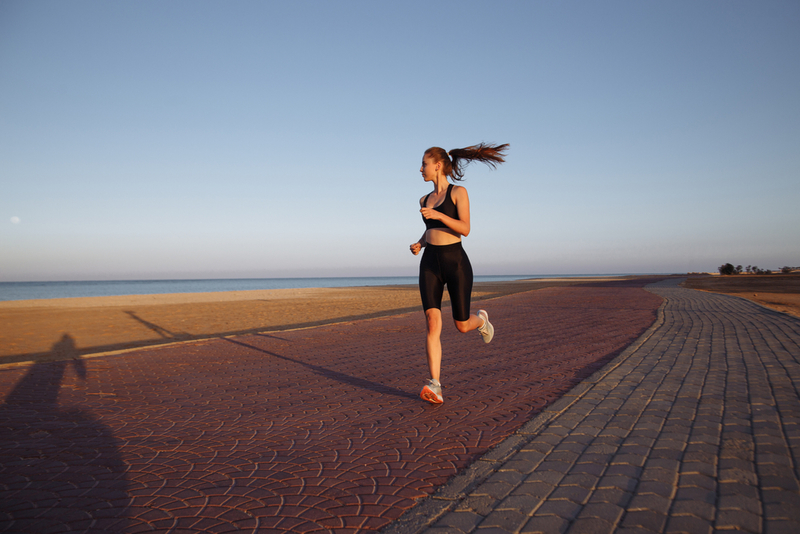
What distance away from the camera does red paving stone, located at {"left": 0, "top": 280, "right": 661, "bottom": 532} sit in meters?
2.40

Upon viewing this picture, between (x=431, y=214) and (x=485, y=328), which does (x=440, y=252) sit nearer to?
(x=431, y=214)

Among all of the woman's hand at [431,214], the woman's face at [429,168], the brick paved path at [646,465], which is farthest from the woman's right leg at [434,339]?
the woman's face at [429,168]

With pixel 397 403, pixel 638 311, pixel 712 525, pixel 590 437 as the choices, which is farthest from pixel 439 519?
pixel 638 311

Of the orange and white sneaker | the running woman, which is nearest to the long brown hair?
the running woman

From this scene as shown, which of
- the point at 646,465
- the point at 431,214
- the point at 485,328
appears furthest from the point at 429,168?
the point at 646,465

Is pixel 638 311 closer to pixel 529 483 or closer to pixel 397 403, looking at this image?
pixel 397 403

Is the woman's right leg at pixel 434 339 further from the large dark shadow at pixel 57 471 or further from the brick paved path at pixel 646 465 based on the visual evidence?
the large dark shadow at pixel 57 471

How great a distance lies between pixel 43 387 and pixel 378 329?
20.4 ft

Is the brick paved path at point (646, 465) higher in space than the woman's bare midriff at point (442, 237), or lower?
lower

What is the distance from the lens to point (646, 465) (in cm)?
279

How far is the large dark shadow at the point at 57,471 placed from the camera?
7.55ft

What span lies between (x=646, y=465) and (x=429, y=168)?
9.25 feet

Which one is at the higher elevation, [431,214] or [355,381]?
[431,214]

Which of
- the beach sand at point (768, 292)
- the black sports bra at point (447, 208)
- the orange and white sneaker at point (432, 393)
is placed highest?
the black sports bra at point (447, 208)
